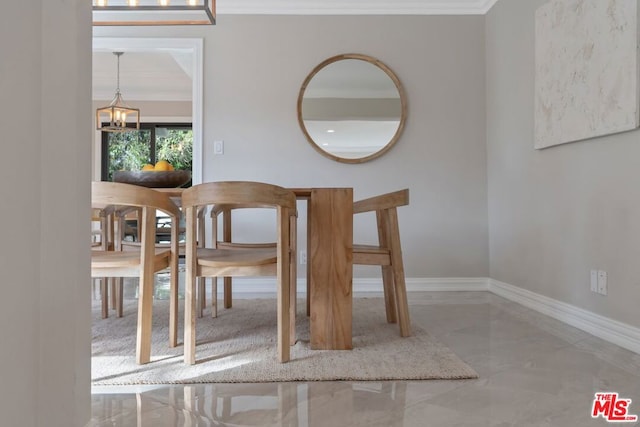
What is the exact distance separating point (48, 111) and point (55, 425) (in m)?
0.63

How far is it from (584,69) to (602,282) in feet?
3.56

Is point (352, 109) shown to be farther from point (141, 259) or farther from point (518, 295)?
point (141, 259)

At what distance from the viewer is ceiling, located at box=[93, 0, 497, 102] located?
3.62 metres

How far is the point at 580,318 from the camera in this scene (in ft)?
7.86

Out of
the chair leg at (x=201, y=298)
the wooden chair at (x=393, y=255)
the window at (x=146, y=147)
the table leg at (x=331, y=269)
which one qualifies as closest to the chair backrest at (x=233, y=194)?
the table leg at (x=331, y=269)

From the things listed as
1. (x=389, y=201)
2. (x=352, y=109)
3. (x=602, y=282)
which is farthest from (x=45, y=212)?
(x=352, y=109)

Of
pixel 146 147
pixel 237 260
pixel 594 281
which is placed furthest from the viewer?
pixel 146 147

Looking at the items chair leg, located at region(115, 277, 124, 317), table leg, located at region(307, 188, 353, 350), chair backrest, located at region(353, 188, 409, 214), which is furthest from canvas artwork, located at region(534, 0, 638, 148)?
chair leg, located at region(115, 277, 124, 317)

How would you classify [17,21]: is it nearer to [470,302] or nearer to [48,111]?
[48,111]

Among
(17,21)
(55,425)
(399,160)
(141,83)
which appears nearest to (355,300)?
(399,160)

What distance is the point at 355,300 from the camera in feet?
10.7

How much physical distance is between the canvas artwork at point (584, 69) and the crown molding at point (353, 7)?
968 millimetres

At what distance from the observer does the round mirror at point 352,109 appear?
3.63 m

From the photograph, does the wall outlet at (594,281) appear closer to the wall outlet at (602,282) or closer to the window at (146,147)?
the wall outlet at (602,282)
